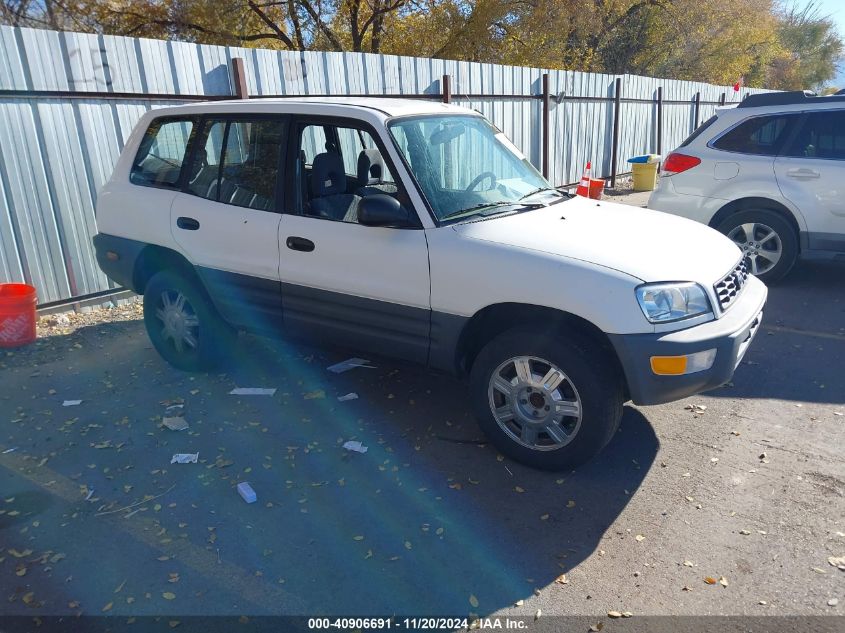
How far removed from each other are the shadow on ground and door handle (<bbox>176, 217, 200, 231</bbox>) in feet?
4.02

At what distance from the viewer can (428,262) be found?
12.2 ft

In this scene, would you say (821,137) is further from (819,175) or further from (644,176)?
(644,176)

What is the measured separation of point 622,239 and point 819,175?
399cm

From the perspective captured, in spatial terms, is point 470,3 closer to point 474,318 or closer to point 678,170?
point 678,170

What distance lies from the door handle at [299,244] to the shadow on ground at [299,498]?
1159 millimetres

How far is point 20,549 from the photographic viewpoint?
3.20 meters

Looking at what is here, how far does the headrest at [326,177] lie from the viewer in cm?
434

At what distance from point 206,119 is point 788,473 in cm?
455

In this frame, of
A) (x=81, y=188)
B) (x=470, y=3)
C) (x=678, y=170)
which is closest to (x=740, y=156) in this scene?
(x=678, y=170)

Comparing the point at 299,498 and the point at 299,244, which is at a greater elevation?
the point at 299,244

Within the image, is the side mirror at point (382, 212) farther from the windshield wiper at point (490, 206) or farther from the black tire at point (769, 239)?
the black tire at point (769, 239)

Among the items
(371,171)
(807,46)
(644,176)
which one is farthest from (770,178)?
(807,46)

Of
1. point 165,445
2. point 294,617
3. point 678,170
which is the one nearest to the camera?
point 294,617

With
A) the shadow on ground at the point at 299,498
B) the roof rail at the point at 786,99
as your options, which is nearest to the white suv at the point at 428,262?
the shadow on ground at the point at 299,498
